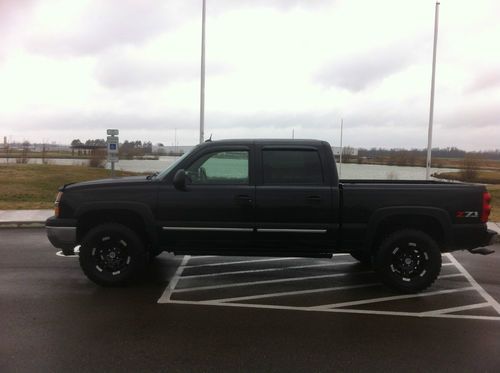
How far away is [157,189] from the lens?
19.6ft

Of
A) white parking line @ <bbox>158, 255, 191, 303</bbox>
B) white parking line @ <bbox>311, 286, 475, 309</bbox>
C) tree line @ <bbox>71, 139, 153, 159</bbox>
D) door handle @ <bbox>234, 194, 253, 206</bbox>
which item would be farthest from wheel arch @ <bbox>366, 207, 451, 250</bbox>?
tree line @ <bbox>71, 139, 153, 159</bbox>

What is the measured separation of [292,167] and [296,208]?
0.54 metres

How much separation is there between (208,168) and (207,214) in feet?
1.94

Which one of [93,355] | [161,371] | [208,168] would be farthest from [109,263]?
[161,371]

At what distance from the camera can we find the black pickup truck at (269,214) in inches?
230

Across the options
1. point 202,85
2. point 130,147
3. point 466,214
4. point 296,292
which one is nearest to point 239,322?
point 296,292

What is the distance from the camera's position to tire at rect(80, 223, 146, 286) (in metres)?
5.99

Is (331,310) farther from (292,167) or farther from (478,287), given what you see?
(478,287)

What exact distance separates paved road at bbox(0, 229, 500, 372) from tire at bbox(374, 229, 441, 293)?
8.3 inches

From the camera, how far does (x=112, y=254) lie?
6.07 meters

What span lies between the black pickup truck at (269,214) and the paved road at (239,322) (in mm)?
490

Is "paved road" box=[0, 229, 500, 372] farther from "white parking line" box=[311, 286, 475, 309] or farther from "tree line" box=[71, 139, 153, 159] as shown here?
"tree line" box=[71, 139, 153, 159]

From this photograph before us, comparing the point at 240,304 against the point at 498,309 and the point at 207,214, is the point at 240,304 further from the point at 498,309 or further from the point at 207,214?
the point at 498,309

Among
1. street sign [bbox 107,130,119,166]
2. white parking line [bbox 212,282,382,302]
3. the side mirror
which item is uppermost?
street sign [bbox 107,130,119,166]
